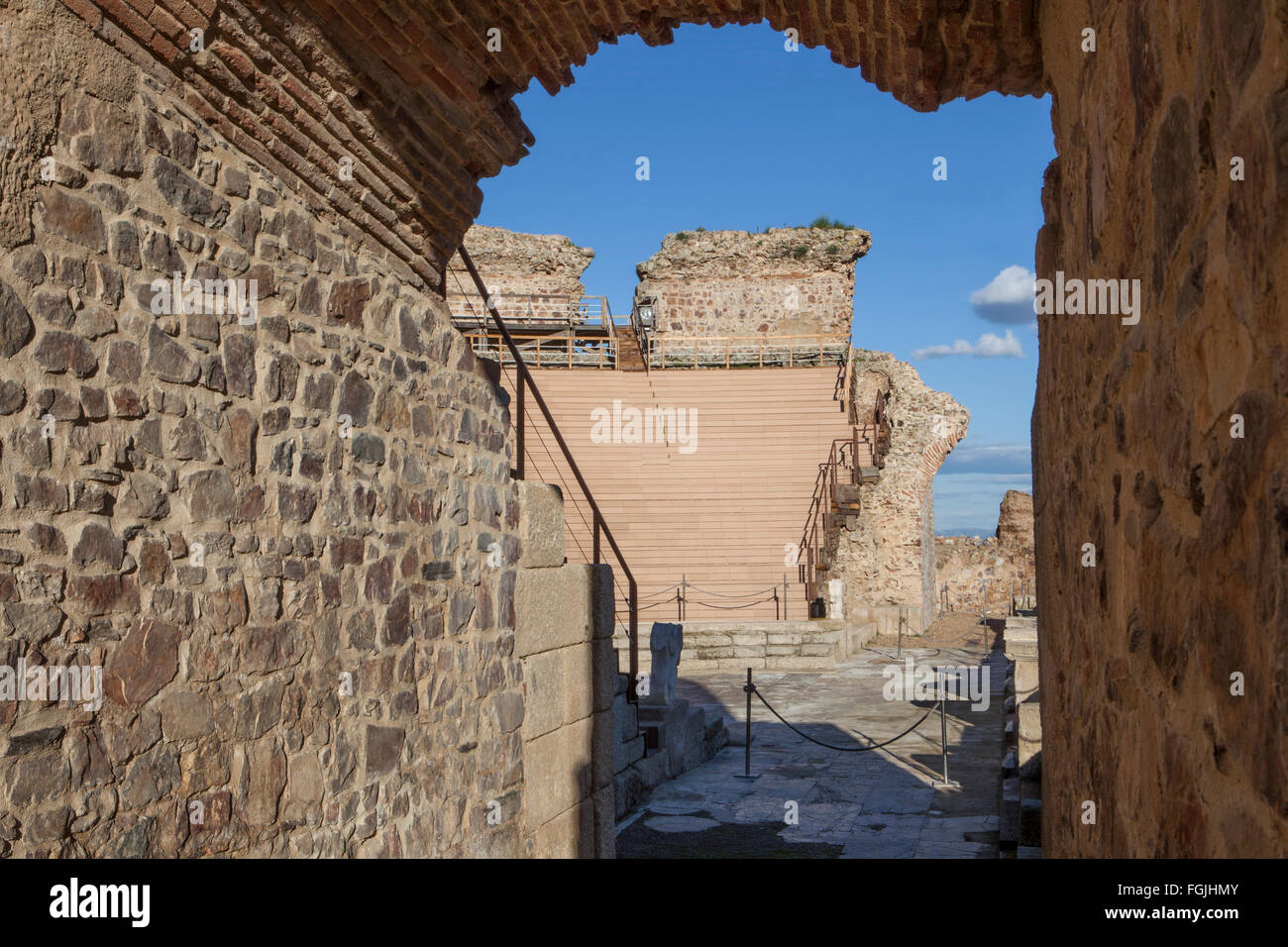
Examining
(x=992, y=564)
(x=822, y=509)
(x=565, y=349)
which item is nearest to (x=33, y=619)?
(x=822, y=509)

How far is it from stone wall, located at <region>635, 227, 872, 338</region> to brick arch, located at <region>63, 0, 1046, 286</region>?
70.6ft

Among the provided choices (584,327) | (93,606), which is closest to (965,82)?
(93,606)

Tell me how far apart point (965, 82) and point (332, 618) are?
117 inches

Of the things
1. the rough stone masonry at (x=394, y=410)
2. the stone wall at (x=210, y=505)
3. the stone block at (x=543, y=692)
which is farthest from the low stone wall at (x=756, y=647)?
the stone wall at (x=210, y=505)

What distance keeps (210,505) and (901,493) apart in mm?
22265

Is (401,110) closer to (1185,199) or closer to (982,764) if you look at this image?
(1185,199)

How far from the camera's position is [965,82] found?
3.93 meters

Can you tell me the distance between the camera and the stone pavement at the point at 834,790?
689 cm

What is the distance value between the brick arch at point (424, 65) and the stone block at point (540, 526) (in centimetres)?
127

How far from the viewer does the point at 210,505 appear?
126 inches

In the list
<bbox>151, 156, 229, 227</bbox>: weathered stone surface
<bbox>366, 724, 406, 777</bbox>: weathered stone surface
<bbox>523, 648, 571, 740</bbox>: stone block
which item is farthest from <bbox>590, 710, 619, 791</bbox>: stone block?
<bbox>151, 156, 229, 227</bbox>: weathered stone surface

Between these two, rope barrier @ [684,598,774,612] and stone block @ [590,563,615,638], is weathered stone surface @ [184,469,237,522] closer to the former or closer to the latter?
stone block @ [590,563,615,638]

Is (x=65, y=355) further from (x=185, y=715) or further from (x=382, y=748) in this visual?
(x=382, y=748)

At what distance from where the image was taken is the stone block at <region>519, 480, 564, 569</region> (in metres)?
5.45
